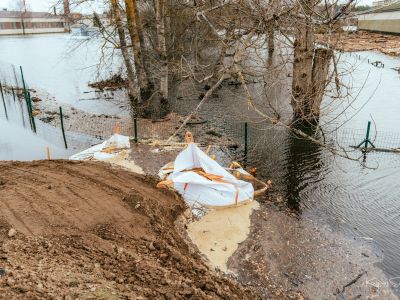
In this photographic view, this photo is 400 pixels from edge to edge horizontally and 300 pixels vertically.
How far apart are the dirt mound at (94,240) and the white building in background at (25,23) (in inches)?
3026

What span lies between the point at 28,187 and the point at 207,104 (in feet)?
40.0

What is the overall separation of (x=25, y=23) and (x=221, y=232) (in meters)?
93.8

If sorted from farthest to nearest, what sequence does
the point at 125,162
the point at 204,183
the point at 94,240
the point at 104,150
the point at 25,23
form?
the point at 25,23, the point at 104,150, the point at 125,162, the point at 204,183, the point at 94,240

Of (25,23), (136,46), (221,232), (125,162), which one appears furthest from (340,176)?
(25,23)

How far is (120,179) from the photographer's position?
9539 millimetres

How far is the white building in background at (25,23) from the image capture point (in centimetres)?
8143

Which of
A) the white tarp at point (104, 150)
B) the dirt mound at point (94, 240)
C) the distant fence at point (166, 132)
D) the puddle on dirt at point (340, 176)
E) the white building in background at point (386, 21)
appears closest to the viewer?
the dirt mound at point (94, 240)

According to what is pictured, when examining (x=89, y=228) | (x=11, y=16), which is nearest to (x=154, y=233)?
(x=89, y=228)

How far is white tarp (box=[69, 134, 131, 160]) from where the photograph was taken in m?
11.4

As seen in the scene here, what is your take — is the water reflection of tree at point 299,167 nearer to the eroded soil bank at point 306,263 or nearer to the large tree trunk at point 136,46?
the eroded soil bank at point 306,263

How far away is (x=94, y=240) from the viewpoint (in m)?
6.82

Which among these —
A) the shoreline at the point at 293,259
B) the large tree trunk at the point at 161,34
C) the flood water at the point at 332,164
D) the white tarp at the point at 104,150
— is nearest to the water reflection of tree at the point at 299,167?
the flood water at the point at 332,164

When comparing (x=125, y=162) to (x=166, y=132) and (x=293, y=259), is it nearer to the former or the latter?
(x=166, y=132)

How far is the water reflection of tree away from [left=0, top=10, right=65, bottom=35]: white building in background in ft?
246
